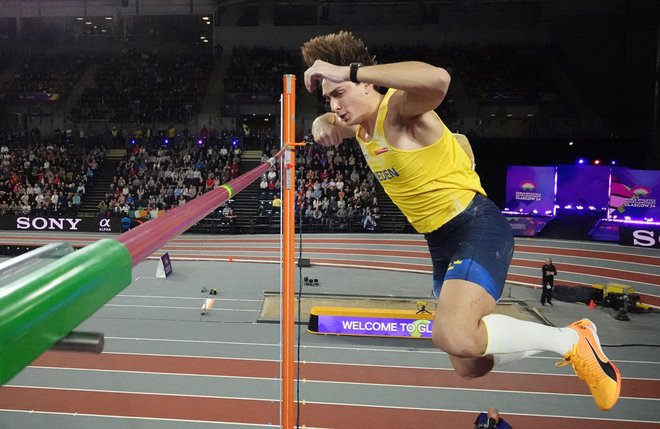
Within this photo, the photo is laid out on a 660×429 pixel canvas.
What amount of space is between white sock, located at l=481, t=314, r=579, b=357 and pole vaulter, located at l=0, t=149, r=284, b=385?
5.50ft

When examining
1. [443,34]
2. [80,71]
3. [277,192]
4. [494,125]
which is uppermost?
[443,34]

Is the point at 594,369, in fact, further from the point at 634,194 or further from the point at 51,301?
the point at 634,194

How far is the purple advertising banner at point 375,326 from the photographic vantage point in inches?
300

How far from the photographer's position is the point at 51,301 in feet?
1.50

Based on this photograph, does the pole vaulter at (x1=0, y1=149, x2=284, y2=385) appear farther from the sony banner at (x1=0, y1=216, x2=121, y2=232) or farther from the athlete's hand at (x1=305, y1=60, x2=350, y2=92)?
the sony banner at (x1=0, y1=216, x2=121, y2=232)

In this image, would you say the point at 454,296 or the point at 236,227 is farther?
the point at 236,227

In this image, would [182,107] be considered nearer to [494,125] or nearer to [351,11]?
[351,11]

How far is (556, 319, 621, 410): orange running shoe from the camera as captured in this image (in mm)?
2498

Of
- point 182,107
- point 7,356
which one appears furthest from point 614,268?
point 182,107

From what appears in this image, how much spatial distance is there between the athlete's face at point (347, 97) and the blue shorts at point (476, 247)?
65 cm

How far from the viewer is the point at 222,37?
25.8 m

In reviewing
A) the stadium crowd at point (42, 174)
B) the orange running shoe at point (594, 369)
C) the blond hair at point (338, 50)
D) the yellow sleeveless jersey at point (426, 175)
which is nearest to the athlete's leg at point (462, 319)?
the yellow sleeveless jersey at point (426, 175)

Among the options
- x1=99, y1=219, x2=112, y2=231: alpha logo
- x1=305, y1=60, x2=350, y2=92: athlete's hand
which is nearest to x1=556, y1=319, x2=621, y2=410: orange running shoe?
x1=305, y1=60, x2=350, y2=92: athlete's hand

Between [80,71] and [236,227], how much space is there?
14399 millimetres
